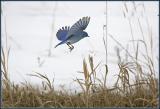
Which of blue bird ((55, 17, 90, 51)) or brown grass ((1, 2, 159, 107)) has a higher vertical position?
blue bird ((55, 17, 90, 51))

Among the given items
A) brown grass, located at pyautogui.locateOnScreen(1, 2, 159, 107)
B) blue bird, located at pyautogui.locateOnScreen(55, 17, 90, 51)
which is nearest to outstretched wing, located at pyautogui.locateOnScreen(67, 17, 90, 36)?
blue bird, located at pyautogui.locateOnScreen(55, 17, 90, 51)

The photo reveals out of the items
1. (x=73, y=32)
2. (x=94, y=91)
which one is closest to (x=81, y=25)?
(x=73, y=32)

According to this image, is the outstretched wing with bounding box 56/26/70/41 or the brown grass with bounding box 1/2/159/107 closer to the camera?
the outstretched wing with bounding box 56/26/70/41

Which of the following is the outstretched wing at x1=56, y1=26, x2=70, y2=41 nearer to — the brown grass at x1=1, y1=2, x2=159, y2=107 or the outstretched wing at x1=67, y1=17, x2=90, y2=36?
the outstretched wing at x1=67, y1=17, x2=90, y2=36

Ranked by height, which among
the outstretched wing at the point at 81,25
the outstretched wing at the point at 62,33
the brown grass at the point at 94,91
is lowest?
the brown grass at the point at 94,91

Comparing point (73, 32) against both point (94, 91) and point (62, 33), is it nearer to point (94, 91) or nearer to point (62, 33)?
point (62, 33)

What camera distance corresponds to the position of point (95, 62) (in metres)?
2.27

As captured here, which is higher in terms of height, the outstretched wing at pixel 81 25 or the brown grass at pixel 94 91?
the outstretched wing at pixel 81 25

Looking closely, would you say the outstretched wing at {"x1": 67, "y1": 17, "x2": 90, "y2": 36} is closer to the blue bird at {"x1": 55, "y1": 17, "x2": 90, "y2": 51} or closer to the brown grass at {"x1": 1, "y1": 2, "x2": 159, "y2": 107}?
the blue bird at {"x1": 55, "y1": 17, "x2": 90, "y2": 51}

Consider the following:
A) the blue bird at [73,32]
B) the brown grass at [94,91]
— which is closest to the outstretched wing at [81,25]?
A: the blue bird at [73,32]

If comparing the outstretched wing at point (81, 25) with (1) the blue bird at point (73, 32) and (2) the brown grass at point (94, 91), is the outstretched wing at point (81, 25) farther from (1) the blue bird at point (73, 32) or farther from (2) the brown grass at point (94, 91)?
(2) the brown grass at point (94, 91)

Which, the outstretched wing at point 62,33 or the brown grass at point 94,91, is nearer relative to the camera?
the outstretched wing at point 62,33

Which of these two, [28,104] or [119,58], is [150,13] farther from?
[28,104]

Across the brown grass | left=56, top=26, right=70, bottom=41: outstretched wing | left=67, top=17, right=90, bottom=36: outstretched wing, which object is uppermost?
left=67, top=17, right=90, bottom=36: outstretched wing
